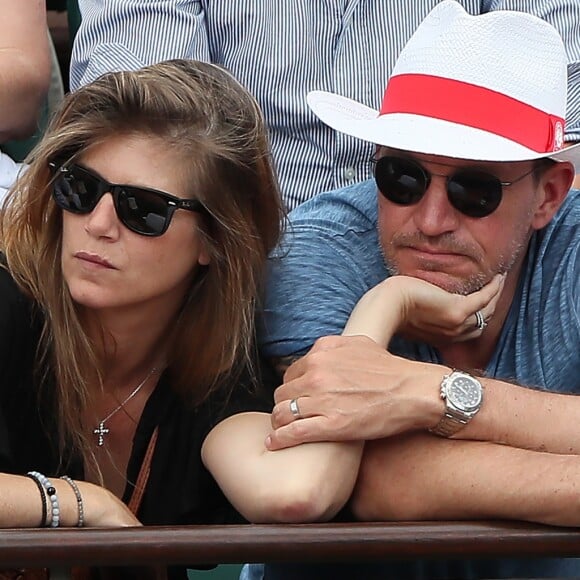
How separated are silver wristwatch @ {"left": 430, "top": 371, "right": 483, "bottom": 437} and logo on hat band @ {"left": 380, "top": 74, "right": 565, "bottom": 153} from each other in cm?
53

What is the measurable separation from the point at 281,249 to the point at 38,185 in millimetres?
460

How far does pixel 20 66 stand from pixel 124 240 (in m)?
0.84

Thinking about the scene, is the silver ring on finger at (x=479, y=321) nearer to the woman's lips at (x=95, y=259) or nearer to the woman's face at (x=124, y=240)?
the woman's face at (x=124, y=240)

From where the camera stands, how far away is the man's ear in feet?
7.57

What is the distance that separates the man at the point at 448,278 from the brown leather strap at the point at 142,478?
0.86 ft

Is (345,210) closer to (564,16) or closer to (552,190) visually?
(552,190)

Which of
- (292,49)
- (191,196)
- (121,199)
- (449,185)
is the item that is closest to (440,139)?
(449,185)

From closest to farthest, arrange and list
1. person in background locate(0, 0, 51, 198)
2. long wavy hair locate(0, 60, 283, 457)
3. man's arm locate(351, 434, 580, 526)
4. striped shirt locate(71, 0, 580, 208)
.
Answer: man's arm locate(351, 434, 580, 526)
long wavy hair locate(0, 60, 283, 457)
person in background locate(0, 0, 51, 198)
striped shirt locate(71, 0, 580, 208)

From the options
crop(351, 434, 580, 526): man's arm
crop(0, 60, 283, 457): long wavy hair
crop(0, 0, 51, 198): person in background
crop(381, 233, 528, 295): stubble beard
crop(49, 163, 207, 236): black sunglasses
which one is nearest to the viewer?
crop(351, 434, 580, 526): man's arm

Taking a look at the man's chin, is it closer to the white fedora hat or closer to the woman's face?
the white fedora hat

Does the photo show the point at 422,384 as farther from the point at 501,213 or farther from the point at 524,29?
the point at 524,29

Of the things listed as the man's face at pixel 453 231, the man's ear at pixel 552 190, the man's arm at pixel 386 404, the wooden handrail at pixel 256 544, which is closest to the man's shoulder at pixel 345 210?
the man's face at pixel 453 231

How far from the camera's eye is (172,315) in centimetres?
225

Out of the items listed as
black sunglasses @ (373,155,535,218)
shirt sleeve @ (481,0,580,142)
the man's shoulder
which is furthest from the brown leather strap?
shirt sleeve @ (481,0,580,142)
